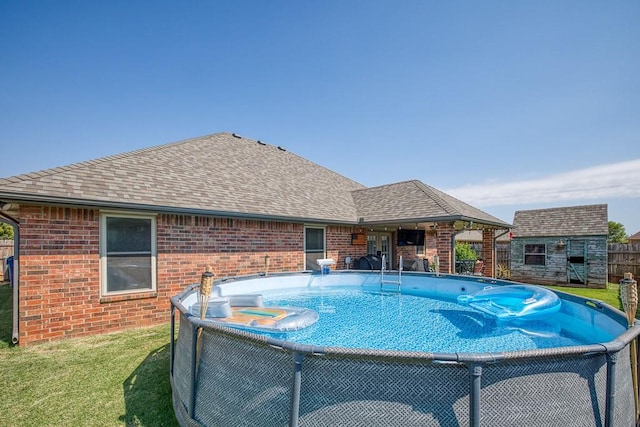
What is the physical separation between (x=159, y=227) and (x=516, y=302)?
28.3 ft

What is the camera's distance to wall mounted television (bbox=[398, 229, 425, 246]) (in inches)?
506

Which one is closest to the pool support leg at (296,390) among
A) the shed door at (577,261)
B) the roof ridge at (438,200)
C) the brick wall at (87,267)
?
the brick wall at (87,267)

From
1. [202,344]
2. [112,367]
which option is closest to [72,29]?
[112,367]

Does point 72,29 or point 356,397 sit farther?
point 72,29

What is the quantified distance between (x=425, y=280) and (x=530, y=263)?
36.2 feet

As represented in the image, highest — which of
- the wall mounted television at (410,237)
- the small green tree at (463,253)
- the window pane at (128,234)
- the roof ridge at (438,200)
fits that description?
the roof ridge at (438,200)

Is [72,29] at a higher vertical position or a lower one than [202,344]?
higher

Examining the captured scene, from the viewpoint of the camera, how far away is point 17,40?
752 centimetres

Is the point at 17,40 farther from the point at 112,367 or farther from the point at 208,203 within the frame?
the point at 112,367

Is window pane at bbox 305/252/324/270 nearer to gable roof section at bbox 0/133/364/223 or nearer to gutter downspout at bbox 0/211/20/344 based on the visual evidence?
gable roof section at bbox 0/133/364/223

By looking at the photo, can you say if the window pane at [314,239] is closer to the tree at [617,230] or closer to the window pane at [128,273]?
the window pane at [128,273]

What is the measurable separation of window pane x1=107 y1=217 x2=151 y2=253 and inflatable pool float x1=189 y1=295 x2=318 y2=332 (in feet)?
8.05

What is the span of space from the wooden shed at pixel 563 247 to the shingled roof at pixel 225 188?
768 cm

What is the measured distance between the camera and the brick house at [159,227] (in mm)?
5840
